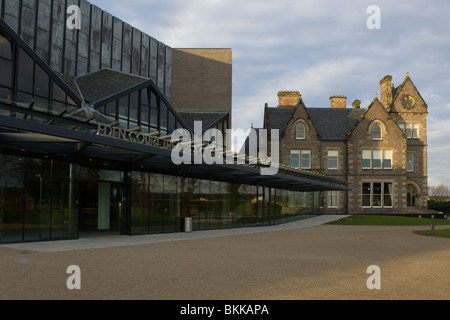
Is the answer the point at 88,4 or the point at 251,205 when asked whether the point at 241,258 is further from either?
the point at 88,4

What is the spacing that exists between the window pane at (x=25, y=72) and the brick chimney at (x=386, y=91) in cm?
4527

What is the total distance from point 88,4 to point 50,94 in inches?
741

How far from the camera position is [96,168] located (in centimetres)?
2080

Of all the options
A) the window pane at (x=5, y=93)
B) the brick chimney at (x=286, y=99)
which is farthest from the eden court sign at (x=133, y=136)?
the brick chimney at (x=286, y=99)

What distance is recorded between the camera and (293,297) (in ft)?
25.6

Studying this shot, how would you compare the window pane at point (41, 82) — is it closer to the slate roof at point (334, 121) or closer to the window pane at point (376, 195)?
the slate roof at point (334, 121)

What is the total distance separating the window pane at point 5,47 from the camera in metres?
21.8

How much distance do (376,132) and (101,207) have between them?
40.2 metres

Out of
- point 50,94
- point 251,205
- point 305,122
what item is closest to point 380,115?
point 305,122

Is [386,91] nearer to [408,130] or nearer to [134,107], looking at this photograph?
[408,130]

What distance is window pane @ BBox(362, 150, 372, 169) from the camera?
5350cm

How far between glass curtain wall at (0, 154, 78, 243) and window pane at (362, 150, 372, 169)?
138ft

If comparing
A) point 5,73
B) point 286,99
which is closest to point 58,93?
point 5,73

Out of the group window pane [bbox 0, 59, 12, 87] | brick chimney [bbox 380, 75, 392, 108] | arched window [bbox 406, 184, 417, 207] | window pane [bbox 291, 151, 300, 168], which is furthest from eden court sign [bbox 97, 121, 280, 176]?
arched window [bbox 406, 184, 417, 207]
